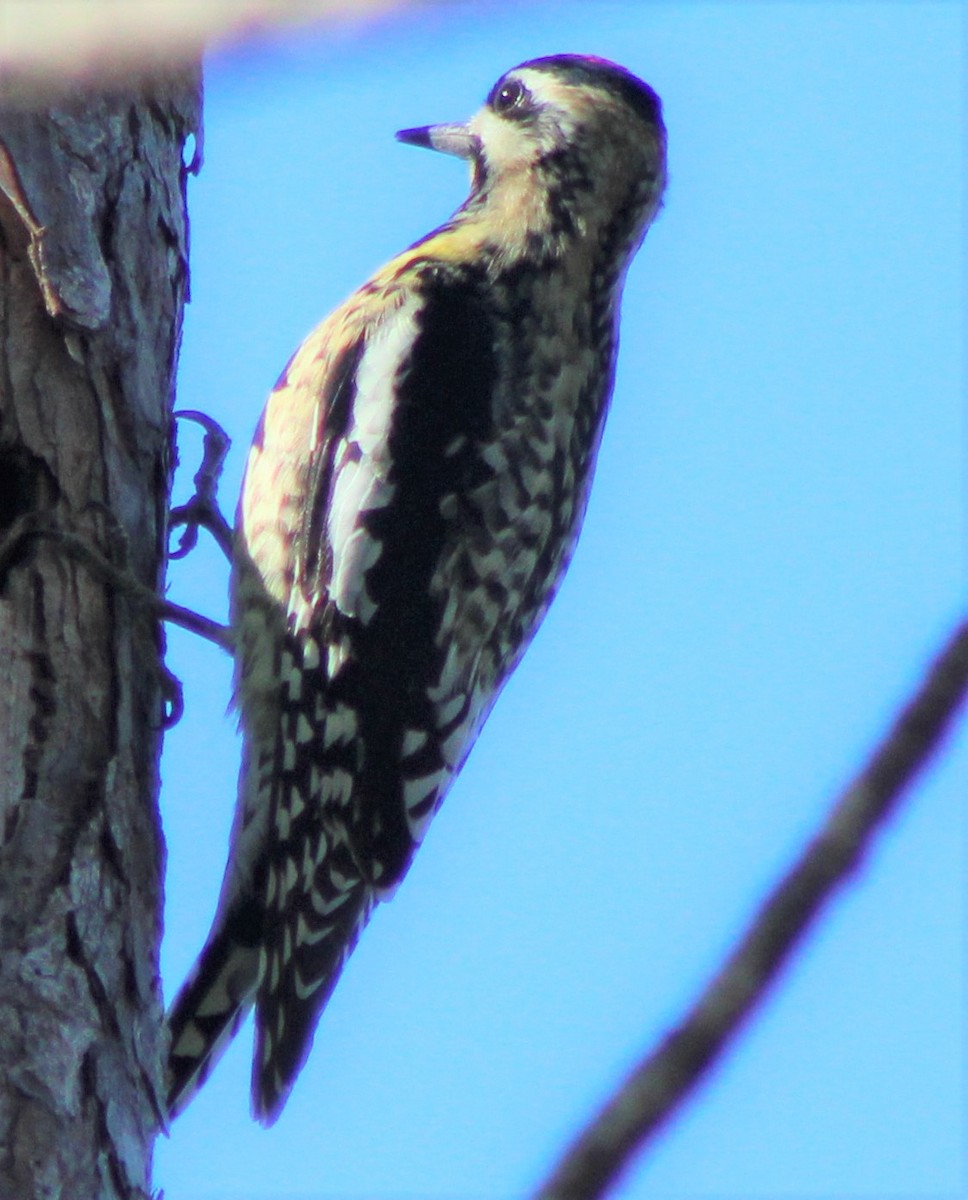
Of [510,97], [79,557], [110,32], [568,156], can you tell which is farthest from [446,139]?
[110,32]

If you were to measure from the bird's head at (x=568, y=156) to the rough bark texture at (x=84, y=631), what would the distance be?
0.80 m

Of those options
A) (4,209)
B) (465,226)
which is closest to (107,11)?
(4,209)

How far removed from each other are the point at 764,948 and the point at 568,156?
12.0ft

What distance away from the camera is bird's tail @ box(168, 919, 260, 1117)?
3361 mm

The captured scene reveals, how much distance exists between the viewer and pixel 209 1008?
3.42 meters

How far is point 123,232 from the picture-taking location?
3455mm

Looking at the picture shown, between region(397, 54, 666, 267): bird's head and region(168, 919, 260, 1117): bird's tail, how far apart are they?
1.72 metres

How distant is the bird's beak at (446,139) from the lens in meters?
4.59

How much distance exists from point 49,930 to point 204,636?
3.84 ft

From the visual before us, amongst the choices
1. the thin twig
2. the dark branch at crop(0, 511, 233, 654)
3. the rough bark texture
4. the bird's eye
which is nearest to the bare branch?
the thin twig

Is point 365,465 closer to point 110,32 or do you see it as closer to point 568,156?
point 568,156

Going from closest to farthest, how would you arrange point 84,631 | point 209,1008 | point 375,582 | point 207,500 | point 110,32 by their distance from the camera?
point 110,32, point 84,631, point 209,1008, point 375,582, point 207,500

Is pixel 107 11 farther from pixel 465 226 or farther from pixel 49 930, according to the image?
pixel 465 226

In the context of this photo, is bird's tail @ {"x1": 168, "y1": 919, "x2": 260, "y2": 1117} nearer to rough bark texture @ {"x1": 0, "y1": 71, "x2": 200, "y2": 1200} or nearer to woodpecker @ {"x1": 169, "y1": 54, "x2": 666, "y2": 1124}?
woodpecker @ {"x1": 169, "y1": 54, "x2": 666, "y2": 1124}
